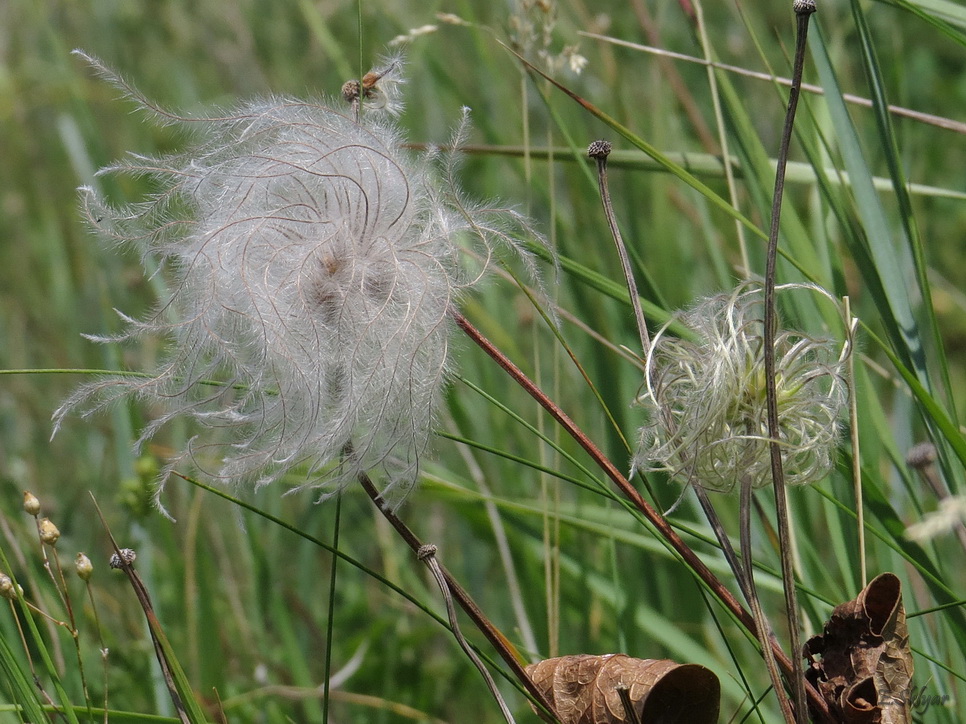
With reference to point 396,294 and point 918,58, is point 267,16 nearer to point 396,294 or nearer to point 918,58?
point 918,58

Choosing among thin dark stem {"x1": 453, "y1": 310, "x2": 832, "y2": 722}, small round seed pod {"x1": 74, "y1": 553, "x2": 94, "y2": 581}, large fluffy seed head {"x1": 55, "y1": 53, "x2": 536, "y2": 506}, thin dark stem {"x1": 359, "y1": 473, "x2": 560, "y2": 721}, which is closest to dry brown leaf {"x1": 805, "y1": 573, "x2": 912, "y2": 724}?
thin dark stem {"x1": 453, "y1": 310, "x2": 832, "y2": 722}

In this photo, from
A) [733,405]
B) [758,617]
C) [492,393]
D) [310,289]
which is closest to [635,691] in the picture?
[758,617]

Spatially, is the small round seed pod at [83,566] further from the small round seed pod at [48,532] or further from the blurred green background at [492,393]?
the blurred green background at [492,393]

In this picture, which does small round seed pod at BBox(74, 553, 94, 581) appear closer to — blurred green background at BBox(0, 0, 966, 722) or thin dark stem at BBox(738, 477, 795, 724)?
blurred green background at BBox(0, 0, 966, 722)

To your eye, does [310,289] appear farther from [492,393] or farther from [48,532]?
[492,393]

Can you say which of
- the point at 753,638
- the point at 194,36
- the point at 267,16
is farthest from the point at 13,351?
the point at 753,638

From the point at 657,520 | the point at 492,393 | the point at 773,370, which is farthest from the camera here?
the point at 492,393

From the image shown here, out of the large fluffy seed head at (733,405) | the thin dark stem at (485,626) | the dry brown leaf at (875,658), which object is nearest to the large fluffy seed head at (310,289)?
the thin dark stem at (485,626)
